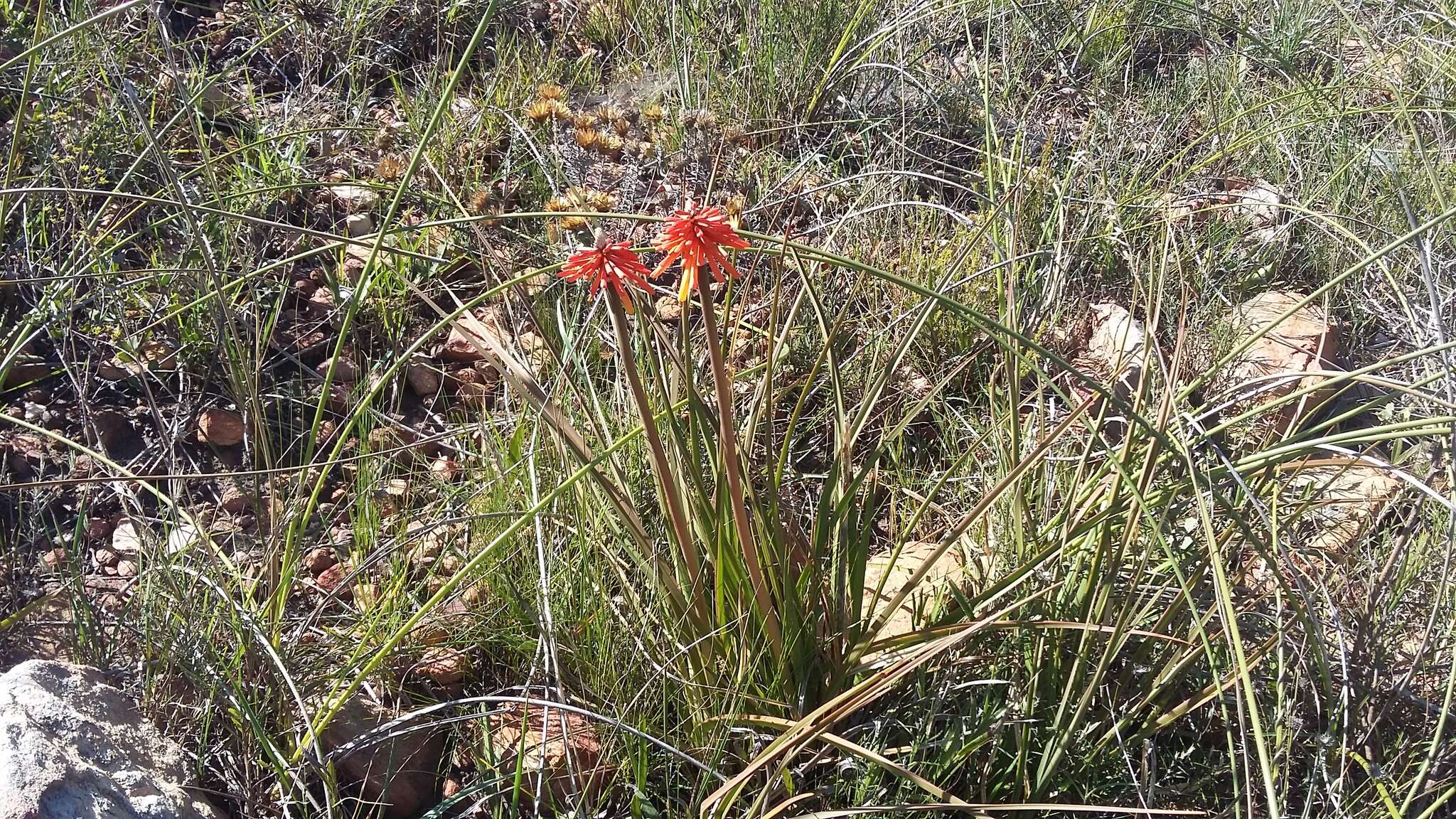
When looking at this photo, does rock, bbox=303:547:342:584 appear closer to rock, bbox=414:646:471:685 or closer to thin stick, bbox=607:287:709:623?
rock, bbox=414:646:471:685

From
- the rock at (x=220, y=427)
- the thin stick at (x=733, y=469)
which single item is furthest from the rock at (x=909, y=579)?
the rock at (x=220, y=427)

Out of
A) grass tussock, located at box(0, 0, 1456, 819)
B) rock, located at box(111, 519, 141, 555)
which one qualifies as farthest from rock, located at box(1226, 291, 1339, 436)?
rock, located at box(111, 519, 141, 555)

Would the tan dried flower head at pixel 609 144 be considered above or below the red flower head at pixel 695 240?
below

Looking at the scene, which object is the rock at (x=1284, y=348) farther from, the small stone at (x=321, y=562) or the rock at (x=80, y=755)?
the rock at (x=80, y=755)

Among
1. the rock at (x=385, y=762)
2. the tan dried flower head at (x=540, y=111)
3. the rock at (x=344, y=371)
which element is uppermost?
the tan dried flower head at (x=540, y=111)

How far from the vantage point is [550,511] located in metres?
1.56

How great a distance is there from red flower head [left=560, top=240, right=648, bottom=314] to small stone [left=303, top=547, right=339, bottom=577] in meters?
0.96

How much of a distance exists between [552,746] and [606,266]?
2.55 ft

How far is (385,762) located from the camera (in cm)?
146

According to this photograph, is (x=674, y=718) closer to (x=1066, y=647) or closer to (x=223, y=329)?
(x=1066, y=647)

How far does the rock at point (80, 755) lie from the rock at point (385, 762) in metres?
0.19

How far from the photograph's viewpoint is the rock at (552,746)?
1.42 meters

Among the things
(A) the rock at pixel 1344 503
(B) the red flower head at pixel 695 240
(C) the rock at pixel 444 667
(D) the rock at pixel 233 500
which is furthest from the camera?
(D) the rock at pixel 233 500

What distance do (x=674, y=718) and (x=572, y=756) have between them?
20 centimetres
